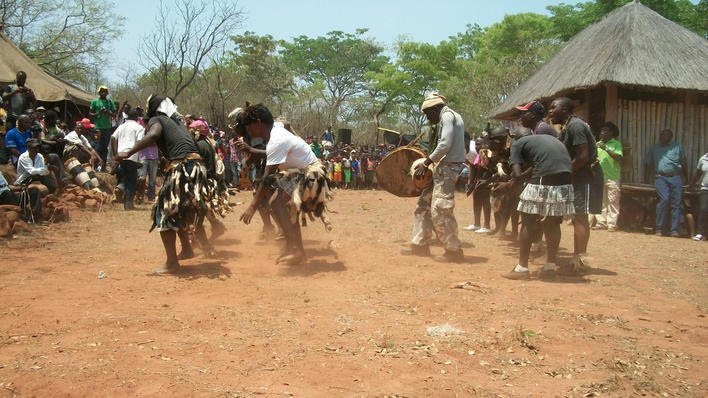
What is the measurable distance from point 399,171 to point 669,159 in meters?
5.79

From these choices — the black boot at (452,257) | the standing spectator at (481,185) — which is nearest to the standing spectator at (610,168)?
the standing spectator at (481,185)

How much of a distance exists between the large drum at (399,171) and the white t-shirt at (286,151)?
4.12 ft

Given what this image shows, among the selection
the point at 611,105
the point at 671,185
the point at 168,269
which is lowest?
the point at 168,269

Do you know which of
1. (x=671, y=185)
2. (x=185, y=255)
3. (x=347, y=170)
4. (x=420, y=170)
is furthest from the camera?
(x=347, y=170)

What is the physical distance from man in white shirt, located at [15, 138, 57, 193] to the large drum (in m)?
5.65

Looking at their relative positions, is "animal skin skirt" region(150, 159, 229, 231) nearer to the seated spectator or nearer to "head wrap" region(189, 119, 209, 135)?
"head wrap" region(189, 119, 209, 135)

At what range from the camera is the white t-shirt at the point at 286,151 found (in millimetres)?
5762

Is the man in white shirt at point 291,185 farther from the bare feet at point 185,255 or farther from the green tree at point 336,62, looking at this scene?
the green tree at point 336,62

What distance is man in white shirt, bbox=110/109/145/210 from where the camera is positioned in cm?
1047

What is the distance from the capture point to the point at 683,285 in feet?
19.6

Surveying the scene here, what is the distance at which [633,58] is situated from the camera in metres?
10.8

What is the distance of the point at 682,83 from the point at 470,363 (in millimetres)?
9342

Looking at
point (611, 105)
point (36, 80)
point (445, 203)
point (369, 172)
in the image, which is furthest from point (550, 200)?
point (36, 80)

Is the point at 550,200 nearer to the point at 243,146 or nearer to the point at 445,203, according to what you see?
the point at 445,203
